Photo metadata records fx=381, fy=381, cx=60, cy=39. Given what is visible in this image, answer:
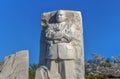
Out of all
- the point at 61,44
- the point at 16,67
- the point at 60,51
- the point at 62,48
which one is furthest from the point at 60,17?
the point at 16,67

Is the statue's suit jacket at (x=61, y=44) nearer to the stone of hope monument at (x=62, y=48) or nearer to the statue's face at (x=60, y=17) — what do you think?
the stone of hope monument at (x=62, y=48)

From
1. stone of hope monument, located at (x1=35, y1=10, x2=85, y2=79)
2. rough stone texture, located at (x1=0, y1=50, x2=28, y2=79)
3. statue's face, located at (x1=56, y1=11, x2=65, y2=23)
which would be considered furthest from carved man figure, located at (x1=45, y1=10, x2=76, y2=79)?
rough stone texture, located at (x1=0, y1=50, x2=28, y2=79)

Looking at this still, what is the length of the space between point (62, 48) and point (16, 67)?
1976 millimetres

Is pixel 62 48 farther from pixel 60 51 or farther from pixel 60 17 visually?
pixel 60 17

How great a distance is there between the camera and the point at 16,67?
13.3m

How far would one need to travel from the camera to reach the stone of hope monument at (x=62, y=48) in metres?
14.2

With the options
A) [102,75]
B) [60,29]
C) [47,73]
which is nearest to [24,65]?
[47,73]

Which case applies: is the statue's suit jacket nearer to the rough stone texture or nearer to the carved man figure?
the carved man figure

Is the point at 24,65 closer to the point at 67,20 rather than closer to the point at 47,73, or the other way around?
the point at 47,73

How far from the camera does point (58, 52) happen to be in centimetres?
1426

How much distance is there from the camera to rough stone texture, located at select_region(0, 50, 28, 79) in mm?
13070

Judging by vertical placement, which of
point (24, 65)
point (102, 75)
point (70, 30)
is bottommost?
point (102, 75)

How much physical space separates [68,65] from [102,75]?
13754 millimetres

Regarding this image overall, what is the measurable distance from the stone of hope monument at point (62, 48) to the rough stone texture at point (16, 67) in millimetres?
1073
